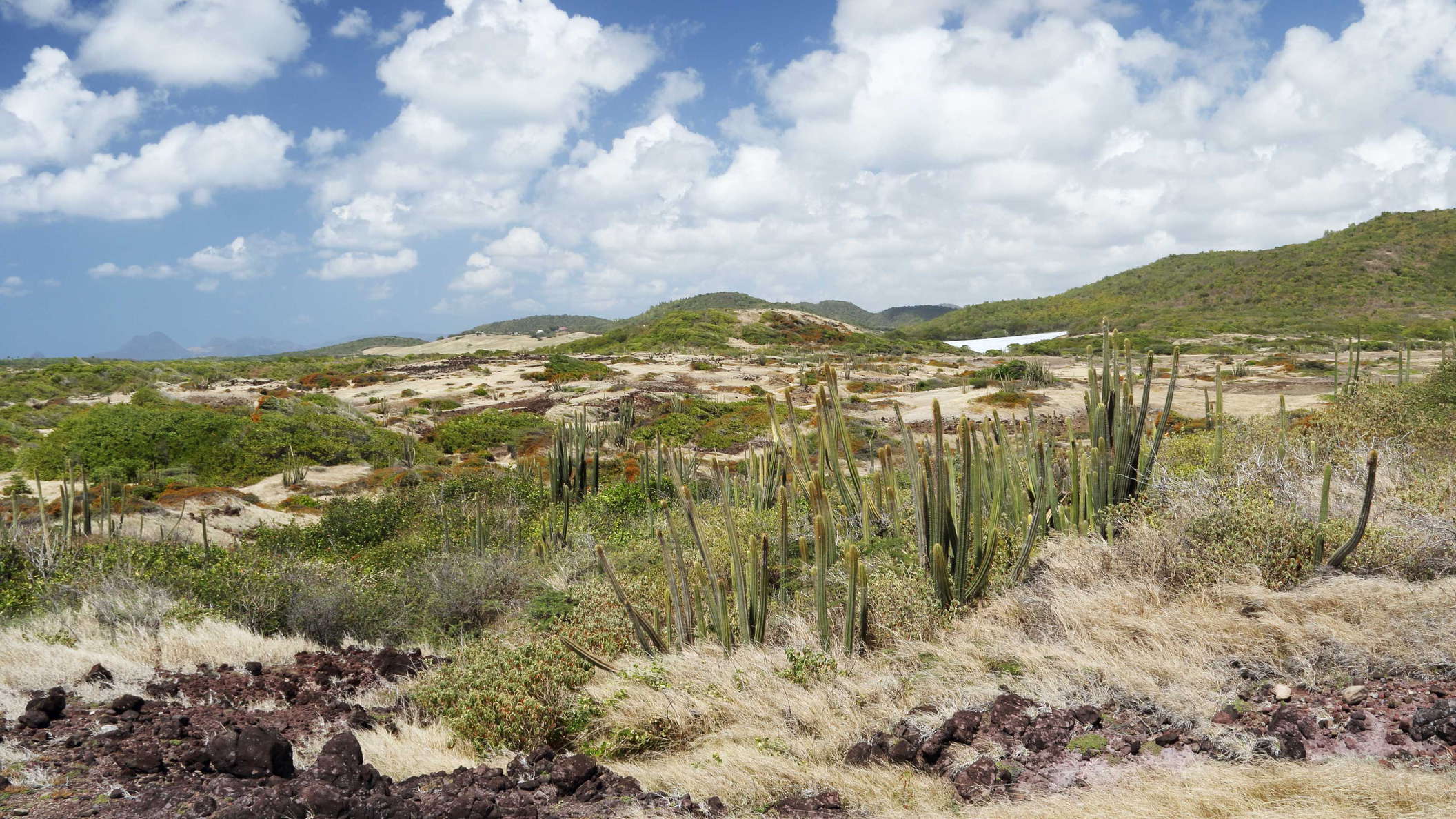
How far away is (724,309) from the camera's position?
252 feet

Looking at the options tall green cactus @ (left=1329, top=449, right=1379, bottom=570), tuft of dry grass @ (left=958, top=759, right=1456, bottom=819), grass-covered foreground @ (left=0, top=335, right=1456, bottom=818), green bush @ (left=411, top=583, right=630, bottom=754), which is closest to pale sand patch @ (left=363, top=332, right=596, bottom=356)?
grass-covered foreground @ (left=0, top=335, right=1456, bottom=818)

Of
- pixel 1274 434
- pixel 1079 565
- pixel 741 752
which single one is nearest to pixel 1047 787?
pixel 741 752

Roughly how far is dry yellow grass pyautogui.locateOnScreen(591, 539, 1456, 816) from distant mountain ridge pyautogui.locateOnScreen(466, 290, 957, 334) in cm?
7227

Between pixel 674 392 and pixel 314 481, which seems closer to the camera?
pixel 314 481

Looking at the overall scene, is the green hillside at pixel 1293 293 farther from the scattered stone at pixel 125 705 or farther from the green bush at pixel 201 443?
the scattered stone at pixel 125 705

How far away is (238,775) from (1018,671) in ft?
Answer: 14.2

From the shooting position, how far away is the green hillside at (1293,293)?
55344 mm

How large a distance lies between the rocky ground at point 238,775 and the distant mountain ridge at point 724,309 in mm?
72419

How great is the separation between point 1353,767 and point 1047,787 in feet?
3.96

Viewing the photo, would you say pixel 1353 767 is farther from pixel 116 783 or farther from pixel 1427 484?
pixel 116 783

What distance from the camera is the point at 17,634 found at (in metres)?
6.46

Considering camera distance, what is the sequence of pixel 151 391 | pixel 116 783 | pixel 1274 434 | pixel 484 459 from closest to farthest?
pixel 116 783 → pixel 1274 434 → pixel 484 459 → pixel 151 391

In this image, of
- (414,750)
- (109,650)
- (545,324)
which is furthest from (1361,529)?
(545,324)

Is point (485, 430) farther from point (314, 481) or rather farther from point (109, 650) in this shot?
point (109, 650)
